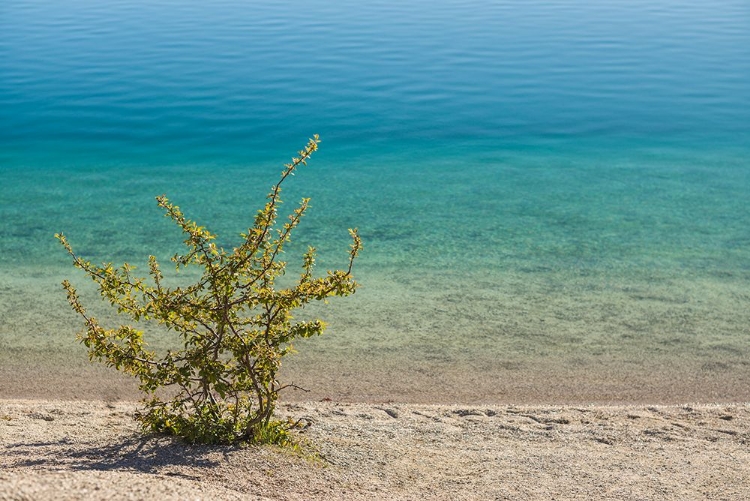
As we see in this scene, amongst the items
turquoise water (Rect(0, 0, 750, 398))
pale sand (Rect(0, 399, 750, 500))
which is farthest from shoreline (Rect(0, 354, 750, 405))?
pale sand (Rect(0, 399, 750, 500))

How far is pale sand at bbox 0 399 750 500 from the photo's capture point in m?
3.81

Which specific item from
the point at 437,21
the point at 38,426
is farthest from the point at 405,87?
the point at 38,426

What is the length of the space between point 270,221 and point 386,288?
4.08 m

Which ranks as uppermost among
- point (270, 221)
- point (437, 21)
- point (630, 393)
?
point (437, 21)

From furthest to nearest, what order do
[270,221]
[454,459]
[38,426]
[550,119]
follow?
1. [550,119]
2. [38,426]
3. [454,459]
4. [270,221]

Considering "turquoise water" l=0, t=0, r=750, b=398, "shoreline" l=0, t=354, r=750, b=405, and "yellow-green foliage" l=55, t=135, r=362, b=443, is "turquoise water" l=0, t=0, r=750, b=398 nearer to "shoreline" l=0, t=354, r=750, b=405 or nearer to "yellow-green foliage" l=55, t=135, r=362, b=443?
"shoreline" l=0, t=354, r=750, b=405

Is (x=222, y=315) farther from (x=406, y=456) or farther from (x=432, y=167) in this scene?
(x=432, y=167)

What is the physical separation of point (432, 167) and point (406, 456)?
8854 millimetres

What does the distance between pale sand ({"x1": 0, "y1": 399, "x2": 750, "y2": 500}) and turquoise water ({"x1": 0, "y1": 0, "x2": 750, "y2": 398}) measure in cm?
95

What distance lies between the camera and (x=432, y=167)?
512 inches

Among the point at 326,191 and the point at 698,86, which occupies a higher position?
the point at 698,86

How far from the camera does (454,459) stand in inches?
176

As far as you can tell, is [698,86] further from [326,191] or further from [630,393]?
[630,393]

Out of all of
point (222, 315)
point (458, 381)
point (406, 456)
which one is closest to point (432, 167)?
point (458, 381)
